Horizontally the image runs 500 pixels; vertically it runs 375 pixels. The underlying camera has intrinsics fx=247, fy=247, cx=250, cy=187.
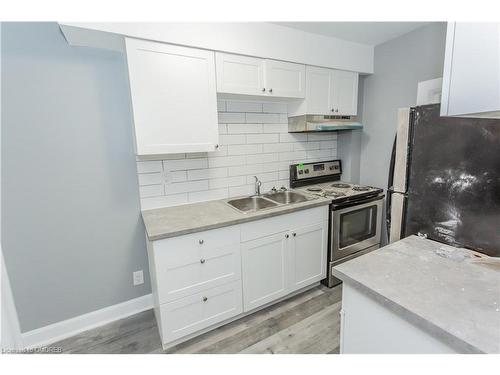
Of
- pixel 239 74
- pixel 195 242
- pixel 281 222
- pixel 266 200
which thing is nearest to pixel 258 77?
pixel 239 74

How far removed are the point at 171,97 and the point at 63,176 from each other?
969mm

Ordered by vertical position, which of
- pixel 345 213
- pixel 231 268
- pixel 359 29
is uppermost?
pixel 359 29

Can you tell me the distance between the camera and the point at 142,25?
160 centimetres

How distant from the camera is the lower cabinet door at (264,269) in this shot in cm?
196

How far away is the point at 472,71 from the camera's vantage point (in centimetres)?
71

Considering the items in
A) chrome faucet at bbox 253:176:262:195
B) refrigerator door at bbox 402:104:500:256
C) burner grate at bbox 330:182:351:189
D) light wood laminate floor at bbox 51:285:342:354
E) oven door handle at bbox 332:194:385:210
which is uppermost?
refrigerator door at bbox 402:104:500:256

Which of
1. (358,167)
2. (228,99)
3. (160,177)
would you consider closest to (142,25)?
(228,99)

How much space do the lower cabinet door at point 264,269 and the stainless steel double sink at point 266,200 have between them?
365 mm

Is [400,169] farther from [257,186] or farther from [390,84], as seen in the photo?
[390,84]

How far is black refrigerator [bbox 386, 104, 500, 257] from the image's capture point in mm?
1085

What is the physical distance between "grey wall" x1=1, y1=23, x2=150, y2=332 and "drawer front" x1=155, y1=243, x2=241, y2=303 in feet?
2.07

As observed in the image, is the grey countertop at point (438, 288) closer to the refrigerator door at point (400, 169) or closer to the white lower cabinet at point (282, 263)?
the refrigerator door at point (400, 169)

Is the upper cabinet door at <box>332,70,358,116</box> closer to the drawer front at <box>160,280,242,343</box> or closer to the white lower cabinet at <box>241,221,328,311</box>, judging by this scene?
the white lower cabinet at <box>241,221,328,311</box>

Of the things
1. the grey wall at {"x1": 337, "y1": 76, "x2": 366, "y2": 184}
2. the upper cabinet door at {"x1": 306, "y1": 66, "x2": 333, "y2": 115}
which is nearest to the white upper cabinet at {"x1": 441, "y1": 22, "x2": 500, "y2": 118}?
the upper cabinet door at {"x1": 306, "y1": 66, "x2": 333, "y2": 115}
